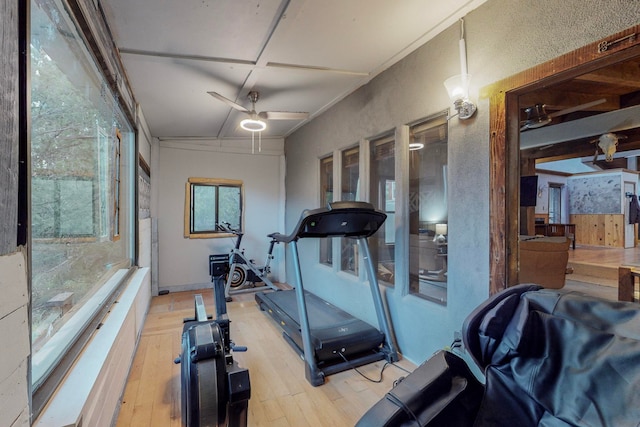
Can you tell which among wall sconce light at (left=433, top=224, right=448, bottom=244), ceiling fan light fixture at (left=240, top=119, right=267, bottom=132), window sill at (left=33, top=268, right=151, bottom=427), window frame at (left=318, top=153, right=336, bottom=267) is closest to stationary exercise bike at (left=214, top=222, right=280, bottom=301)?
window frame at (left=318, top=153, right=336, bottom=267)

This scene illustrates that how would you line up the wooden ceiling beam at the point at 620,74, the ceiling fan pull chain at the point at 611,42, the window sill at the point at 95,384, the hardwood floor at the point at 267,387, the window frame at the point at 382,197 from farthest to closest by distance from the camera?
the window frame at the point at 382,197, the wooden ceiling beam at the point at 620,74, the hardwood floor at the point at 267,387, the ceiling fan pull chain at the point at 611,42, the window sill at the point at 95,384

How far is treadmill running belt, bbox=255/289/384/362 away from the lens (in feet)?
8.37

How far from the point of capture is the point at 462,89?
2.02m

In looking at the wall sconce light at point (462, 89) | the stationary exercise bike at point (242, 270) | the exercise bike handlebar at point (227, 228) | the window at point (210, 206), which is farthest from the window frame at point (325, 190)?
the wall sconce light at point (462, 89)

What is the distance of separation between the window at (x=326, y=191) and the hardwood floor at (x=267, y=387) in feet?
4.29

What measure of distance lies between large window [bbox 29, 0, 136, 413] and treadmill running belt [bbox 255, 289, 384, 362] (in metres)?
1.61

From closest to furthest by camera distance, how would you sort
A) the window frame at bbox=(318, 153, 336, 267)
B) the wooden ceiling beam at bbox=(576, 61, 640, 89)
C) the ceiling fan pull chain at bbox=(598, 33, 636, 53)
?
the ceiling fan pull chain at bbox=(598, 33, 636, 53), the wooden ceiling beam at bbox=(576, 61, 640, 89), the window frame at bbox=(318, 153, 336, 267)

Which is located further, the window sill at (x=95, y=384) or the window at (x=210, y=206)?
the window at (x=210, y=206)

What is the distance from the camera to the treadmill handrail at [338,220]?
7.88ft

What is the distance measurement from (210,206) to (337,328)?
3496 mm

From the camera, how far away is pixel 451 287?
87.4 inches

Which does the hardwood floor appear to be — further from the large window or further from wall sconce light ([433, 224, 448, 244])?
wall sconce light ([433, 224, 448, 244])

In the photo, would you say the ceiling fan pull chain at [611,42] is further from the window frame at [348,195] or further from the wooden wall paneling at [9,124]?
the window frame at [348,195]

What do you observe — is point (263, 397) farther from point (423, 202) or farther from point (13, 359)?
point (423, 202)
